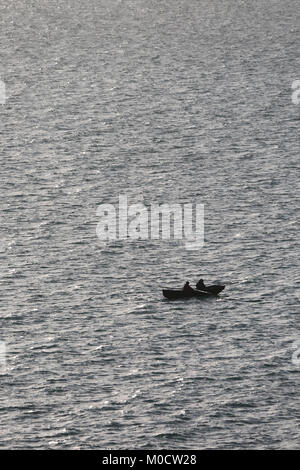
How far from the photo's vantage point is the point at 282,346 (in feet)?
321

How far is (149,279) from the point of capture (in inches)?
4437

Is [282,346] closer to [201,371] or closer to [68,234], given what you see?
[201,371]

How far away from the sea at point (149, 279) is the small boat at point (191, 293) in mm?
666

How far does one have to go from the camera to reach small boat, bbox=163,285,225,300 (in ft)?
351
